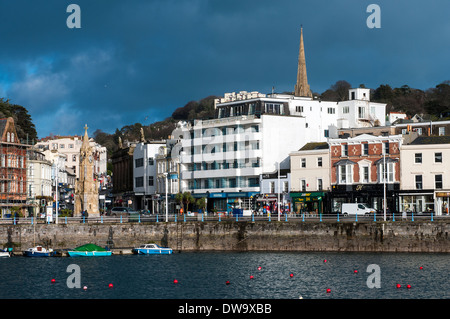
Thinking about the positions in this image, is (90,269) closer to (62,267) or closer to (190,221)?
(62,267)

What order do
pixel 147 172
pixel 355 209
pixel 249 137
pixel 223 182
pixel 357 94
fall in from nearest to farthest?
pixel 355 209, pixel 249 137, pixel 223 182, pixel 357 94, pixel 147 172

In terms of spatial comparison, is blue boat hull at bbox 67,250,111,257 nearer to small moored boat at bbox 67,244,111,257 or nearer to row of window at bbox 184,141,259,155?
small moored boat at bbox 67,244,111,257

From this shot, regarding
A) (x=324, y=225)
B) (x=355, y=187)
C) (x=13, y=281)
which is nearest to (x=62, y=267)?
(x=13, y=281)

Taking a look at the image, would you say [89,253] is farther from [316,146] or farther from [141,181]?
[141,181]

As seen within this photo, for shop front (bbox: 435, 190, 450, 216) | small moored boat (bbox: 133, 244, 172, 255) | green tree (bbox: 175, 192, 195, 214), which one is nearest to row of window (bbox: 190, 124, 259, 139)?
green tree (bbox: 175, 192, 195, 214)

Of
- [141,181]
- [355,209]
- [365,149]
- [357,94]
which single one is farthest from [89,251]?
[357,94]

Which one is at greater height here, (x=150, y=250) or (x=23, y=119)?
(x=23, y=119)

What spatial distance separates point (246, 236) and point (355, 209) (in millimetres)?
18352

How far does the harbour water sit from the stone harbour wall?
1.11 m

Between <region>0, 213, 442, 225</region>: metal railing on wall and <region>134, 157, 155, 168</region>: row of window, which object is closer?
<region>0, 213, 442, 225</region>: metal railing on wall

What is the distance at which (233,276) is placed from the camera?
6088 centimetres

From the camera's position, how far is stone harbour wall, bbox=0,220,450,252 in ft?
243

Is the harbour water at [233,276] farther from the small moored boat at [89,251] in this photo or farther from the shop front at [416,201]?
the shop front at [416,201]

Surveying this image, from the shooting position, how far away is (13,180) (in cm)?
11125
